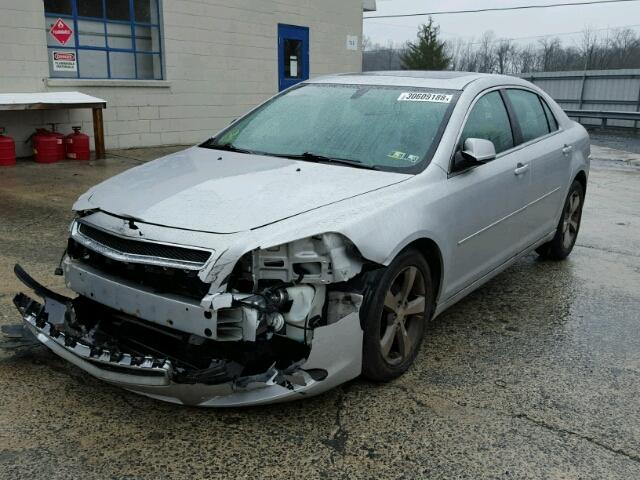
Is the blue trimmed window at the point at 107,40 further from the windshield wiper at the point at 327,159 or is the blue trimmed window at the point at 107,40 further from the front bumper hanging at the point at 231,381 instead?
the front bumper hanging at the point at 231,381

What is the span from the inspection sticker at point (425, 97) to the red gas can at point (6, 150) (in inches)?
286

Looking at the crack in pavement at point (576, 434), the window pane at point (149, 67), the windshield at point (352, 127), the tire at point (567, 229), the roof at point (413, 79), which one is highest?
the window pane at point (149, 67)

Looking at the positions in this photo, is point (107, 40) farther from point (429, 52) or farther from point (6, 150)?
point (429, 52)

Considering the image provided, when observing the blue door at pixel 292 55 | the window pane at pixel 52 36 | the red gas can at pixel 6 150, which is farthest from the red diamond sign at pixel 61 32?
the blue door at pixel 292 55

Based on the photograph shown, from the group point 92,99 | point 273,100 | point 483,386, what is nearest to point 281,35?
point 92,99

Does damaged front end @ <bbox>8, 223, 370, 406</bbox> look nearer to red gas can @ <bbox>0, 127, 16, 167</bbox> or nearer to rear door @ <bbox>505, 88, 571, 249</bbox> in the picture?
rear door @ <bbox>505, 88, 571, 249</bbox>

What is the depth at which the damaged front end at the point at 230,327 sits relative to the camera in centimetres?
267

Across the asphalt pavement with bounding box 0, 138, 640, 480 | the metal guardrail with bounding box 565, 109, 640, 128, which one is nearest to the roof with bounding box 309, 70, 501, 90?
the asphalt pavement with bounding box 0, 138, 640, 480

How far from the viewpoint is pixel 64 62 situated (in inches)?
401

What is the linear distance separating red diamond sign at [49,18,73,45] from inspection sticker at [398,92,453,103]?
310 inches

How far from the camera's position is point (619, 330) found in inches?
165

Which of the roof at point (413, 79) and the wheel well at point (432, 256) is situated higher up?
the roof at point (413, 79)

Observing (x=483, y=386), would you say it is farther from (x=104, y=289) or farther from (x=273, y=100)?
(x=273, y=100)

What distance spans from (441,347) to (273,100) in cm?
217
